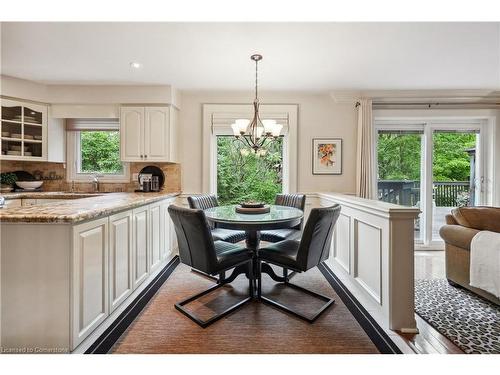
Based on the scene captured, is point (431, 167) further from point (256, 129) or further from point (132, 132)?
point (132, 132)

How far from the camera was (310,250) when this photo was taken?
2.01m

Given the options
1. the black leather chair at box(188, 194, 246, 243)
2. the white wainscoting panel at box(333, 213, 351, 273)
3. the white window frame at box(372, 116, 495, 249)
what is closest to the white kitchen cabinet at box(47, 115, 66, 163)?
the black leather chair at box(188, 194, 246, 243)

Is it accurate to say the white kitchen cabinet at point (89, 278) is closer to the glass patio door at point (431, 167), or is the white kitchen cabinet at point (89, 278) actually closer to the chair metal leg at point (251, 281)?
the chair metal leg at point (251, 281)

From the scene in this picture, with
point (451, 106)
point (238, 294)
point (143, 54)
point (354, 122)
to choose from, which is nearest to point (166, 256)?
point (238, 294)

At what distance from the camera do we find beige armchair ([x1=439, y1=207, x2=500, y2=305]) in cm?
239

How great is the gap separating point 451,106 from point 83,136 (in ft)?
18.8

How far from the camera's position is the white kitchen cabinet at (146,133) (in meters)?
3.71

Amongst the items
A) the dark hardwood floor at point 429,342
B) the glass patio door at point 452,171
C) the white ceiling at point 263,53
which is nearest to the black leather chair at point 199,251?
the dark hardwood floor at point 429,342

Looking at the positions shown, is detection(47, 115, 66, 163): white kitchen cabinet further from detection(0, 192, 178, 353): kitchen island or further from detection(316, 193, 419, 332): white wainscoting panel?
detection(316, 193, 419, 332): white wainscoting panel

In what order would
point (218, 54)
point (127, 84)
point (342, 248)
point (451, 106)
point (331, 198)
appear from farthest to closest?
point (451, 106) → point (127, 84) → point (331, 198) → point (342, 248) → point (218, 54)

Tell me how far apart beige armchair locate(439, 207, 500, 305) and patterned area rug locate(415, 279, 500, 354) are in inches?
4.4

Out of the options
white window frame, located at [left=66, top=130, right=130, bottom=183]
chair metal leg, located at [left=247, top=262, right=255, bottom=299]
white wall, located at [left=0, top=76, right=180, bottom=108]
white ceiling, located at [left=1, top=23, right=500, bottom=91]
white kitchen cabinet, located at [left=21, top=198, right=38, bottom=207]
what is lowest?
chair metal leg, located at [left=247, top=262, right=255, bottom=299]

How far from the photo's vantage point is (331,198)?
3344 mm

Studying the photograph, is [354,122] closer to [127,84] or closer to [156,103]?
[156,103]
